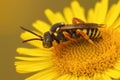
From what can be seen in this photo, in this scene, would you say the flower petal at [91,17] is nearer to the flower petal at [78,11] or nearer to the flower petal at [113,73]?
the flower petal at [78,11]

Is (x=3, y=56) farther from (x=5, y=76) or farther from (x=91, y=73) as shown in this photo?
(x=91, y=73)

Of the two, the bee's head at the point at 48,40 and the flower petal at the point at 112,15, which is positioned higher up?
the flower petal at the point at 112,15

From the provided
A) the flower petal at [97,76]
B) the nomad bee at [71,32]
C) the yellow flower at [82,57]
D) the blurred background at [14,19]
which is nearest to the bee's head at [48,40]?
the nomad bee at [71,32]

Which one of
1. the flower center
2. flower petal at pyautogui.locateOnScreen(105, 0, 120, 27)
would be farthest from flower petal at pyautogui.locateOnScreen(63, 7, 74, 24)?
the flower center

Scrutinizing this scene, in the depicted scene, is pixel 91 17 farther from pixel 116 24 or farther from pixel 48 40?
pixel 48 40

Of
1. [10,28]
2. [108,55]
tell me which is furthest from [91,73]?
[10,28]

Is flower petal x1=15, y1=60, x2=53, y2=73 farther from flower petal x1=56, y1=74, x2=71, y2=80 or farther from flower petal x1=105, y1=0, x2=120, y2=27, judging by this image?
flower petal x1=105, y1=0, x2=120, y2=27

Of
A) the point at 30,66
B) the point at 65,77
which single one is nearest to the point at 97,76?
the point at 65,77
